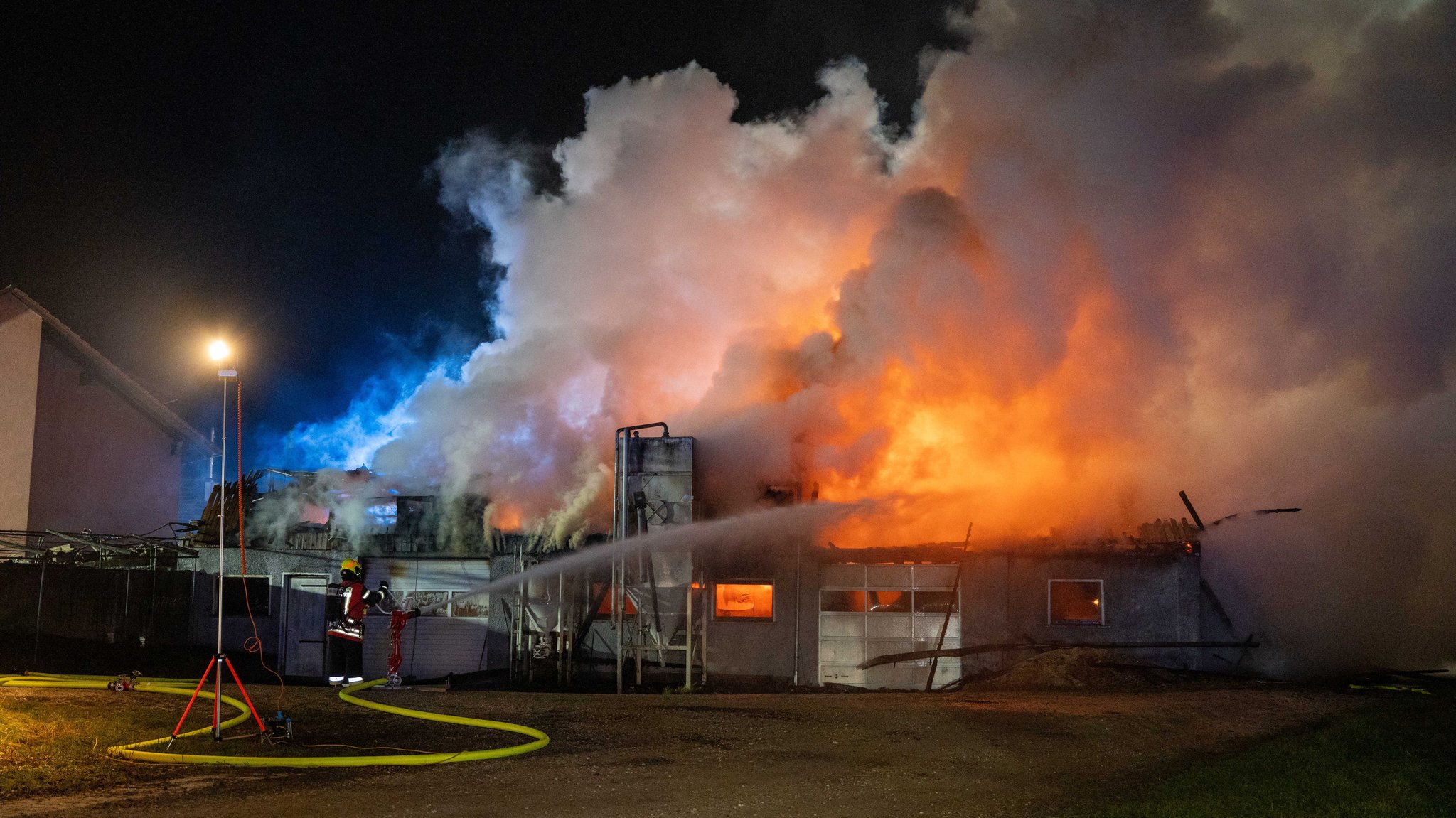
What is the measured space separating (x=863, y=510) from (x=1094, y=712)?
8.19m

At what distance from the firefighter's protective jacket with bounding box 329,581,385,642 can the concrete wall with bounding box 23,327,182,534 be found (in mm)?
20579

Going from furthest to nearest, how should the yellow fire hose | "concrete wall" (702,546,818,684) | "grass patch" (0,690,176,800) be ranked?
"concrete wall" (702,546,818,684)
the yellow fire hose
"grass patch" (0,690,176,800)

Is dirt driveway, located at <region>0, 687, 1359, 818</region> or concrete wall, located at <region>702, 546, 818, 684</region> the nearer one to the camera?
dirt driveway, located at <region>0, 687, 1359, 818</region>

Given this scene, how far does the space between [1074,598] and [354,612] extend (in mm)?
15041

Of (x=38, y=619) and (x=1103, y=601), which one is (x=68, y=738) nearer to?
(x=38, y=619)

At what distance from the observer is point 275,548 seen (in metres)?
27.2

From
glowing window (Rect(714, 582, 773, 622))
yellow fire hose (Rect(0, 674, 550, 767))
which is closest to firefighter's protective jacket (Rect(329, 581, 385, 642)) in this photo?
yellow fire hose (Rect(0, 674, 550, 767))

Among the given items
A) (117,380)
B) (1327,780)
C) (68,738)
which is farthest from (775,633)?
(117,380)

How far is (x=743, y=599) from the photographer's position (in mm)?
24203

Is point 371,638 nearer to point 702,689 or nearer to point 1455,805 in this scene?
point 702,689

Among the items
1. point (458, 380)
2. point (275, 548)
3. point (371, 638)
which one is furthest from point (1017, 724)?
point (458, 380)

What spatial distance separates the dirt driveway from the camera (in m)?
9.41

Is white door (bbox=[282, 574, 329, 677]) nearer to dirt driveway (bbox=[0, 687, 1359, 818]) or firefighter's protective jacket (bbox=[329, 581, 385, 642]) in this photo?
dirt driveway (bbox=[0, 687, 1359, 818])

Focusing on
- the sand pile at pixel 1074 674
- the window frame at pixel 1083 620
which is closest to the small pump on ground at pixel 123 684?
A: the sand pile at pixel 1074 674
